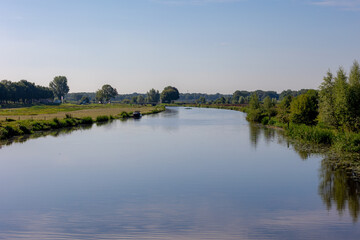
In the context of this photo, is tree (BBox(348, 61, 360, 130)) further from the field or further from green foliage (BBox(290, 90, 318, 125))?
the field

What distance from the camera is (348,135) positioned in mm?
28344

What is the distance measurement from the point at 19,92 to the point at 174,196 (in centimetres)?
14308

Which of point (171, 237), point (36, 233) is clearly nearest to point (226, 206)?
point (171, 237)

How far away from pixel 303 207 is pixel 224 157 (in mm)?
14187

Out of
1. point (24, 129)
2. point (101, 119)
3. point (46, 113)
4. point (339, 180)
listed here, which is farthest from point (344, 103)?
point (46, 113)

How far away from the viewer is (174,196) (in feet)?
56.9

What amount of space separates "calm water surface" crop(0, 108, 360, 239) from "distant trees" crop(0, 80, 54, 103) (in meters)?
112

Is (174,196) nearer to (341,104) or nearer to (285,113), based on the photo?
(341,104)

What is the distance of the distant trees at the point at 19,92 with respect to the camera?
425 ft

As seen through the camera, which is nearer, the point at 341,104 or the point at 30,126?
the point at 341,104

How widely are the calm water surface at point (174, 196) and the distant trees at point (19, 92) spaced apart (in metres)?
112

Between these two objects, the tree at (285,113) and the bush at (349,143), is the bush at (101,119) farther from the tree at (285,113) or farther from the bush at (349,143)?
the bush at (349,143)

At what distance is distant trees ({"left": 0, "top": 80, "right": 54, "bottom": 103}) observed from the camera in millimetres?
129688

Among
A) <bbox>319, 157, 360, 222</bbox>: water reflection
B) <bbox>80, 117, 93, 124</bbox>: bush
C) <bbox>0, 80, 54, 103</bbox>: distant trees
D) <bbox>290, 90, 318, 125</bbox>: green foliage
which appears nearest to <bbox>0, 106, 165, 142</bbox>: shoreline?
<bbox>80, 117, 93, 124</bbox>: bush
